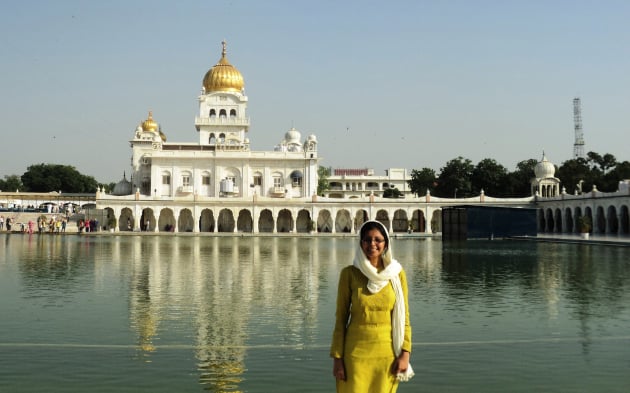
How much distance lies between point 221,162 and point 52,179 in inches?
1509

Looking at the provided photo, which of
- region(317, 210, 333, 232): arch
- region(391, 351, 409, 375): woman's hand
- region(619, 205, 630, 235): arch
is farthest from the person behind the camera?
region(317, 210, 333, 232): arch

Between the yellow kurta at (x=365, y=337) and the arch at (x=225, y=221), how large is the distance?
63.3 m

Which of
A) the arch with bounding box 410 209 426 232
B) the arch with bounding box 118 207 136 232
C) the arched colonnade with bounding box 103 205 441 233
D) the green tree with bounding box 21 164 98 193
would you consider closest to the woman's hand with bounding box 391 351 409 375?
the arched colonnade with bounding box 103 205 441 233

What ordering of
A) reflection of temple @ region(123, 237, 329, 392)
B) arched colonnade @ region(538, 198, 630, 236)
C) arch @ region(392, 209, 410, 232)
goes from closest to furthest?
reflection of temple @ region(123, 237, 329, 392)
arched colonnade @ region(538, 198, 630, 236)
arch @ region(392, 209, 410, 232)

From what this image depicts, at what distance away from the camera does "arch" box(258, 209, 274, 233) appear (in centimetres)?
6869

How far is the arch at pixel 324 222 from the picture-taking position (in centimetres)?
6906

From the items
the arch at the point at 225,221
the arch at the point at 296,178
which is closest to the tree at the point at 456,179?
the arch at the point at 296,178

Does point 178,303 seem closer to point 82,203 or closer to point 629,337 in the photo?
point 629,337

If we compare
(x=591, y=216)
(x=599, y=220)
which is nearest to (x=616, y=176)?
(x=599, y=220)

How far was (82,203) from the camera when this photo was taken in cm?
7862

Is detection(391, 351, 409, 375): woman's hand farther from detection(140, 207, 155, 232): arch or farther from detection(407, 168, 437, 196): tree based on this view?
detection(407, 168, 437, 196): tree

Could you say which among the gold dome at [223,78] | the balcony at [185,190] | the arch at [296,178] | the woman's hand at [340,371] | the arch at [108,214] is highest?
the gold dome at [223,78]

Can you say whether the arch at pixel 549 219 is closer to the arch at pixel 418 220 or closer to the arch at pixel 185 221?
the arch at pixel 418 220

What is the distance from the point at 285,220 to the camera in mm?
68938
